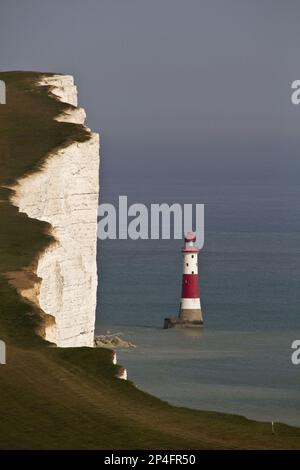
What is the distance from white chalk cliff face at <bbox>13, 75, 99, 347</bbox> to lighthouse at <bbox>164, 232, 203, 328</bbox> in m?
26.4

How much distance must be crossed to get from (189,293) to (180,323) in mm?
1138

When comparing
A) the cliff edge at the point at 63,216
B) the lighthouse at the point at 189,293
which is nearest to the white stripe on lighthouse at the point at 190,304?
the lighthouse at the point at 189,293

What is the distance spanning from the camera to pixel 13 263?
53969 mm

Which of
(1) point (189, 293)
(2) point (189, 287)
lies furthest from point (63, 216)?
(2) point (189, 287)

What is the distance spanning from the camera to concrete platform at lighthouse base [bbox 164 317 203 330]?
9006cm

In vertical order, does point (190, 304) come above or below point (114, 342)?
above

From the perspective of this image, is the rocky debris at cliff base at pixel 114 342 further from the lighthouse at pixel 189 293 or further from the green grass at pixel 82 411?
the green grass at pixel 82 411

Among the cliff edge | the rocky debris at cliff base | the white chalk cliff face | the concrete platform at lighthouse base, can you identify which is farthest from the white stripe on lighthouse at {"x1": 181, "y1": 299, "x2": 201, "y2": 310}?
the white chalk cliff face

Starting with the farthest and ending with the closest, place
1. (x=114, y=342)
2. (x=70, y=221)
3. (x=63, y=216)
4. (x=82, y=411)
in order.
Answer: (x=114, y=342) < (x=70, y=221) < (x=63, y=216) < (x=82, y=411)

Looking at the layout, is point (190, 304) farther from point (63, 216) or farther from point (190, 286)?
point (63, 216)

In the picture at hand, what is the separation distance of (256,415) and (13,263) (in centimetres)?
1297

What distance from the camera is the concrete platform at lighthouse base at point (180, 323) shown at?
90062 mm

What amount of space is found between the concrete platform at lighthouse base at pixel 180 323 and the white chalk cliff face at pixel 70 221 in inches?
1033

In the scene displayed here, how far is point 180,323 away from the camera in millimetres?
90438
